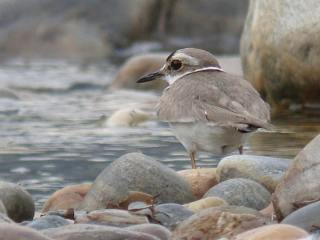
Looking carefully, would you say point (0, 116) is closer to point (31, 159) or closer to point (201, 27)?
point (31, 159)

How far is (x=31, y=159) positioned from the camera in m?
8.99

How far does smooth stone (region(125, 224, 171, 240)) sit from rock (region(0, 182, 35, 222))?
113 cm

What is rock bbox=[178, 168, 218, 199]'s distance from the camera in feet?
22.7

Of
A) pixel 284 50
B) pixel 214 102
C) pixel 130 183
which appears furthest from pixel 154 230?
pixel 284 50

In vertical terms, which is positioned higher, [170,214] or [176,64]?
[176,64]

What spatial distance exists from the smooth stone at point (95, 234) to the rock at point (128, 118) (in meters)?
5.35

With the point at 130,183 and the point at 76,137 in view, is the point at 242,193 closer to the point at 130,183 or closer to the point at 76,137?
the point at 130,183

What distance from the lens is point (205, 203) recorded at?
619 centimetres

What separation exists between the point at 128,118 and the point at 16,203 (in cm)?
435

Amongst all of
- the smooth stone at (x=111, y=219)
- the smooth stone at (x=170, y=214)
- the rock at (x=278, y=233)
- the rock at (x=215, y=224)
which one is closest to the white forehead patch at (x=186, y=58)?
the smooth stone at (x=170, y=214)

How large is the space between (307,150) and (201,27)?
1391cm

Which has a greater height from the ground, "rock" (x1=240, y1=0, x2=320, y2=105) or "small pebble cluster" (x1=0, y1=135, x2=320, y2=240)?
"rock" (x1=240, y1=0, x2=320, y2=105)

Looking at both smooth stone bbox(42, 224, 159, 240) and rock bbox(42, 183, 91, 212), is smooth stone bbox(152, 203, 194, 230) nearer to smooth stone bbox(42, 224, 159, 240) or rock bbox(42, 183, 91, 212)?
smooth stone bbox(42, 224, 159, 240)

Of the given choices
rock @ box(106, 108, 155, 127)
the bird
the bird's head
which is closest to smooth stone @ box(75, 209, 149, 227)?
the bird
